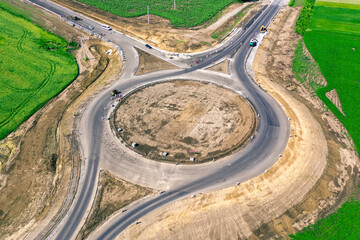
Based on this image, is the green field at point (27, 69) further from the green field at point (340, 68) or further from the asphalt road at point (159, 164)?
the green field at point (340, 68)

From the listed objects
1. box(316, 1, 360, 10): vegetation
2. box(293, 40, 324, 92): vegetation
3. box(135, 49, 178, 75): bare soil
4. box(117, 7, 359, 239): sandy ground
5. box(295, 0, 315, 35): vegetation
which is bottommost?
box(117, 7, 359, 239): sandy ground

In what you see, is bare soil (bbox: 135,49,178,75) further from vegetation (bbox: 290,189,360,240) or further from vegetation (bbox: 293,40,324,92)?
vegetation (bbox: 290,189,360,240)

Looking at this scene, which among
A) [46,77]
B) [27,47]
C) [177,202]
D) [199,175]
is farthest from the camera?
[27,47]

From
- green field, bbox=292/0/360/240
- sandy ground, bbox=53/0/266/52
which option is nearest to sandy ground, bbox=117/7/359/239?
green field, bbox=292/0/360/240

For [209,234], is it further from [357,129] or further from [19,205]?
[357,129]

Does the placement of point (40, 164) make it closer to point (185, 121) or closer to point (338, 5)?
point (185, 121)

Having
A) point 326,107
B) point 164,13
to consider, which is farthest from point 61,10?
point 326,107
